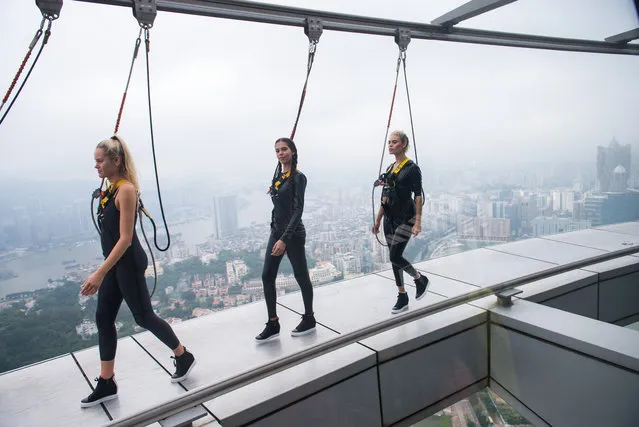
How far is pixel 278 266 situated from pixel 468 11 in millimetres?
2159

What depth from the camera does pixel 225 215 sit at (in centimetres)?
257

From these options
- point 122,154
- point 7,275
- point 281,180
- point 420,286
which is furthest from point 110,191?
point 420,286

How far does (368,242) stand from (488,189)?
136cm

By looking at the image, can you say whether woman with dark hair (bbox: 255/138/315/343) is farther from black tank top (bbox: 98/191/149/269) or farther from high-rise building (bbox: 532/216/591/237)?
high-rise building (bbox: 532/216/591/237)

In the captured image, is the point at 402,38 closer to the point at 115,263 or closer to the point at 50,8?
the point at 50,8

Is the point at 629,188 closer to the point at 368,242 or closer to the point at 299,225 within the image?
the point at 368,242

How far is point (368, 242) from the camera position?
128 inches

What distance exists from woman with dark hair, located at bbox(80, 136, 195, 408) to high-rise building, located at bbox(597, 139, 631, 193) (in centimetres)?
512

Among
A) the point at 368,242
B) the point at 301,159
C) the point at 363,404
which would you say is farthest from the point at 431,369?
the point at 301,159

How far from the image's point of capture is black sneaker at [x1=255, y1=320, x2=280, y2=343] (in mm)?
2731

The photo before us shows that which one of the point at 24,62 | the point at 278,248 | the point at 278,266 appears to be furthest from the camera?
the point at 278,266

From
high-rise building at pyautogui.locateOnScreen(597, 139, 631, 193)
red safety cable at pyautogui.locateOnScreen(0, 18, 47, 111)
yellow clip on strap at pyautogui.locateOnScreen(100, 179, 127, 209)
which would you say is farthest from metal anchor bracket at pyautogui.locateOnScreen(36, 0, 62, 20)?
high-rise building at pyautogui.locateOnScreen(597, 139, 631, 193)

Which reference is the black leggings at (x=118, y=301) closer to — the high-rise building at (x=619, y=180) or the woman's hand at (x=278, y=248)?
the woman's hand at (x=278, y=248)

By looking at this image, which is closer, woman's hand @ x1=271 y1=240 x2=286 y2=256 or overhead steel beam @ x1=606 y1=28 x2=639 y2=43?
woman's hand @ x1=271 y1=240 x2=286 y2=256
